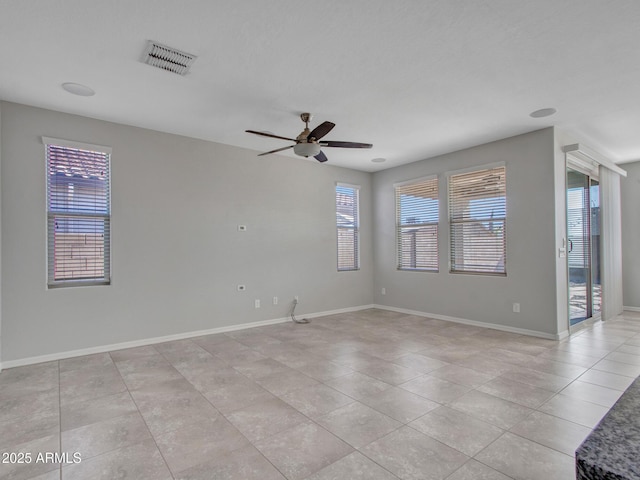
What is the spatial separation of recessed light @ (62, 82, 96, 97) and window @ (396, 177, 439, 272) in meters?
4.92

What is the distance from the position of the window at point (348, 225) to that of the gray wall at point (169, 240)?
8.5 inches

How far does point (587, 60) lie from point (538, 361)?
288 cm

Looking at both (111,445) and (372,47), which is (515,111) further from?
(111,445)

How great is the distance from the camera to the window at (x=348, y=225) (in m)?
6.62

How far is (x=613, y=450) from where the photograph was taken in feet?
1.59

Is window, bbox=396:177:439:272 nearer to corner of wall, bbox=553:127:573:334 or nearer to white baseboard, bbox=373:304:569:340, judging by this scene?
white baseboard, bbox=373:304:569:340

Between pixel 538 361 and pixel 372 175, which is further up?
pixel 372 175

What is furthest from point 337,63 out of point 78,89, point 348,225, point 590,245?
point 590,245

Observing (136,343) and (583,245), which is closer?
(136,343)

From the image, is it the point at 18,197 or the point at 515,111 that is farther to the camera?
the point at 515,111

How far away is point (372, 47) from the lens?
2.72 metres

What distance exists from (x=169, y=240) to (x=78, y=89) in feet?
6.43

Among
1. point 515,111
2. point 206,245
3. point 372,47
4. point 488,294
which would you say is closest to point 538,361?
point 488,294

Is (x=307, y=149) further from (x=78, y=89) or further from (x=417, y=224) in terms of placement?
(x=417, y=224)
